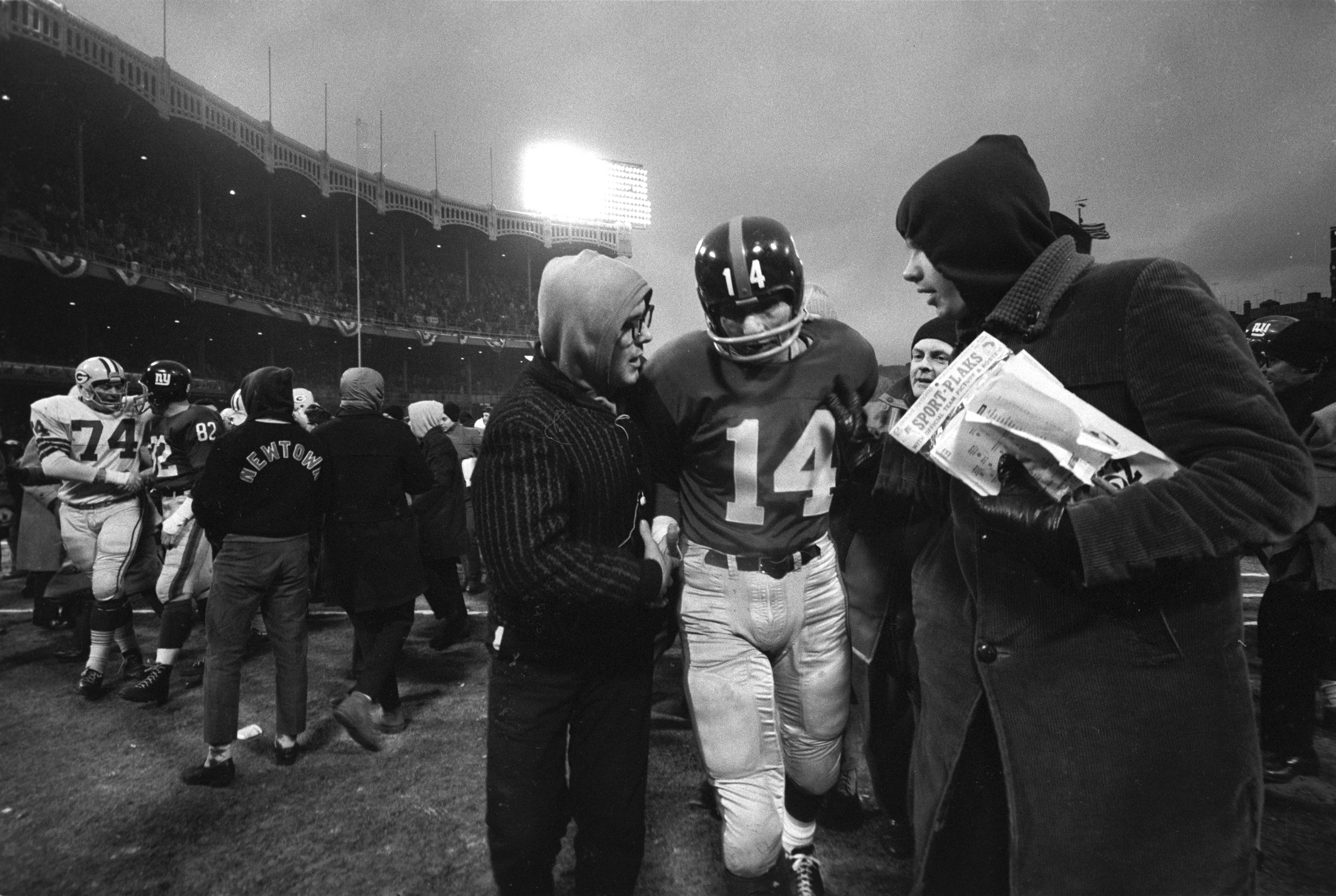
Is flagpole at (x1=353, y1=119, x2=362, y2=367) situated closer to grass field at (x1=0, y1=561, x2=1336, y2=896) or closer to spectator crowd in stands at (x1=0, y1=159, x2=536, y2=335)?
spectator crowd in stands at (x1=0, y1=159, x2=536, y2=335)

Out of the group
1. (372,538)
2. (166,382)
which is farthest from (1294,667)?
(166,382)

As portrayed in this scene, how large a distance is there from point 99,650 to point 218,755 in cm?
195

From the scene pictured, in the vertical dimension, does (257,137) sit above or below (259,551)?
above

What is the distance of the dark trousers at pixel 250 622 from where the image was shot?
3273 mm

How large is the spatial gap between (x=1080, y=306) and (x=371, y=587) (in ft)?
12.3

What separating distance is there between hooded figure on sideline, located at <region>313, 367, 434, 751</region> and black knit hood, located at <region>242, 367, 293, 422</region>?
0.29 metres

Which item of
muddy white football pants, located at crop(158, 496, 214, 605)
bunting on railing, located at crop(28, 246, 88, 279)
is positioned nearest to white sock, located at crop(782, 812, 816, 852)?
muddy white football pants, located at crop(158, 496, 214, 605)

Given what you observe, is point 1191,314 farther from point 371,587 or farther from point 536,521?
point 371,587

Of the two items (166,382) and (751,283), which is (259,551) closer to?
(166,382)

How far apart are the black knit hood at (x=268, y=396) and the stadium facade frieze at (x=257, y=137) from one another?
1602 millimetres

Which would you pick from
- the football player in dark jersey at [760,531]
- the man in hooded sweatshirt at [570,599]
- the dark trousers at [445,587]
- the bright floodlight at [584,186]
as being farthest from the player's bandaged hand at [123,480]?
the bright floodlight at [584,186]

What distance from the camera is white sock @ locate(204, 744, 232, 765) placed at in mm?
3246

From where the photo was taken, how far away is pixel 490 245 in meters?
34.5

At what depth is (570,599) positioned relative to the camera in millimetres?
1756
